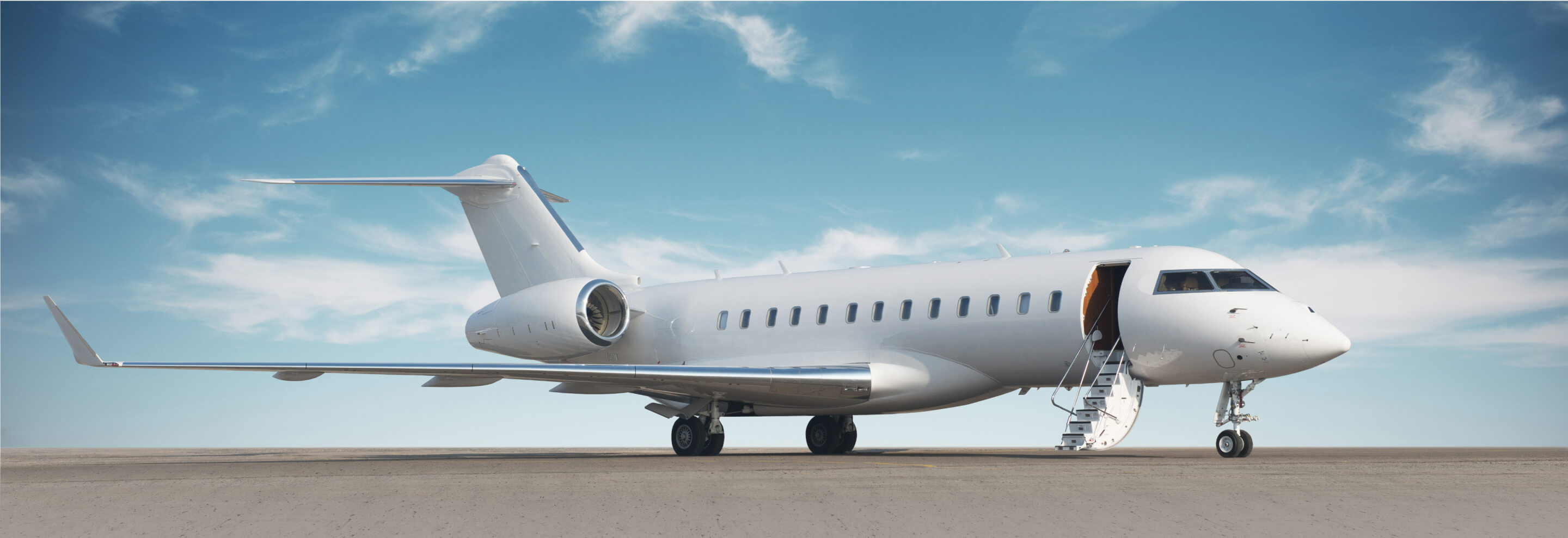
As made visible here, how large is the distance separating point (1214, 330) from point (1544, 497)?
7719mm

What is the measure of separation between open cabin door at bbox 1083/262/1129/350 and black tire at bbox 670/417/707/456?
7.35m

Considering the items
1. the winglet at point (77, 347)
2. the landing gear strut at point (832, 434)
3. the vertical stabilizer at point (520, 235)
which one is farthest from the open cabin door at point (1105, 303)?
the winglet at point (77, 347)

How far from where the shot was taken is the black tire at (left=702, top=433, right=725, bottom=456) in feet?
72.7

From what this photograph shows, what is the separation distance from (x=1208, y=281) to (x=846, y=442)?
8.67 m

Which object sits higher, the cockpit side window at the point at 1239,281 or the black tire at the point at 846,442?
the cockpit side window at the point at 1239,281

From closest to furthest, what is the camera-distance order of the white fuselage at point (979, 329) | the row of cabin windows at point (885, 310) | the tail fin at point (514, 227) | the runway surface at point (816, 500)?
1. the runway surface at point (816, 500)
2. the white fuselage at point (979, 329)
3. the row of cabin windows at point (885, 310)
4. the tail fin at point (514, 227)

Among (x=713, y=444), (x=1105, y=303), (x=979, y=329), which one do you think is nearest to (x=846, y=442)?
(x=713, y=444)

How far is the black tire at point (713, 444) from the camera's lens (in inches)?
872

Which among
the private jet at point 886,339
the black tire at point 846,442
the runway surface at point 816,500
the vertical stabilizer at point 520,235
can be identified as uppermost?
the vertical stabilizer at point 520,235

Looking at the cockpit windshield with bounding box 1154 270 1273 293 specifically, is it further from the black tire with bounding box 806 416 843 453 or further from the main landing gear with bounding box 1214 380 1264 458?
the black tire with bounding box 806 416 843 453

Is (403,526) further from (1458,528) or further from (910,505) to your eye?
(1458,528)

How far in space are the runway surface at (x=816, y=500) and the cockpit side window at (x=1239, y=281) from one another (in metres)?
3.34

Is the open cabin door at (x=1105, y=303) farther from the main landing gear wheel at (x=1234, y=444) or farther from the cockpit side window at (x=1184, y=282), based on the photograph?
the main landing gear wheel at (x=1234, y=444)

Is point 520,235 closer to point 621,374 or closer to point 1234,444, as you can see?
point 621,374
